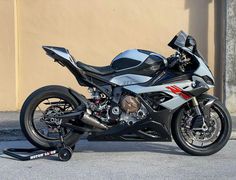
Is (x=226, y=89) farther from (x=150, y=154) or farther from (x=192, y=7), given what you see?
(x=150, y=154)

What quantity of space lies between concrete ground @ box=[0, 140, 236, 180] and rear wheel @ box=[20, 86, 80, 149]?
0.23m

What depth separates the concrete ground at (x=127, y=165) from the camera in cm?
600

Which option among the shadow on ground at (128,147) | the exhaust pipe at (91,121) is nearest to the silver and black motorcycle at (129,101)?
the exhaust pipe at (91,121)

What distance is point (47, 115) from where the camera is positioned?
6629 millimetres

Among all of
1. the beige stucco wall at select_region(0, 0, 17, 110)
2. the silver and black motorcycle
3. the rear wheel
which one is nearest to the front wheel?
the silver and black motorcycle

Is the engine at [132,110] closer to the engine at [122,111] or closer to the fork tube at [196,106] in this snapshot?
the engine at [122,111]

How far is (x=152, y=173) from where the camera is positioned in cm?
608

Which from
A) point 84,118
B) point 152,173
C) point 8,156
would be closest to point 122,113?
point 84,118

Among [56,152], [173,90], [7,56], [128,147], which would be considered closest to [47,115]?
[56,152]

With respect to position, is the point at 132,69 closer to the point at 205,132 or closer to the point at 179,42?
the point at 179,42

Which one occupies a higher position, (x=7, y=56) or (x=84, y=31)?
(x=84, y=31)

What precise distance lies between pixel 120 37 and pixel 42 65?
4.73 feet

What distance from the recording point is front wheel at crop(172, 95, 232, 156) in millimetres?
6730

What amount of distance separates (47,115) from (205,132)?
75.9 inches
